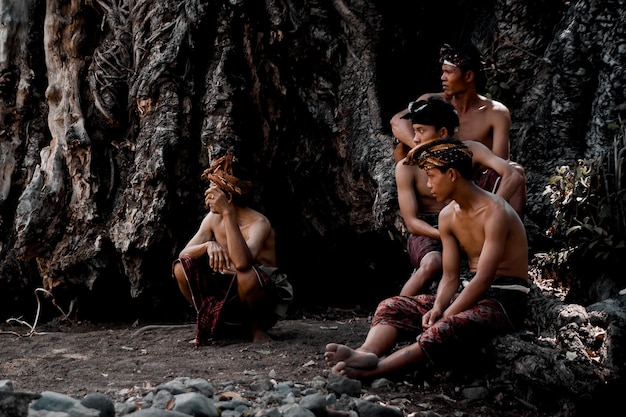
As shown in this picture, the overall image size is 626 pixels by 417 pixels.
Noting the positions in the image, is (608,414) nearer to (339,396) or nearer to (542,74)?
(339,396)

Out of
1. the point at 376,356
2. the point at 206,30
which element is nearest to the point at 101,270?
the point at 206,30

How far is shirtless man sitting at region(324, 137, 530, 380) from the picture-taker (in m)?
3.67

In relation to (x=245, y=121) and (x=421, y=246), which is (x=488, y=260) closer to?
(x=421, y=246)

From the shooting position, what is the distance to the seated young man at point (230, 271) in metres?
5.02

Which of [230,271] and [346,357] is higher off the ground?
[230,271]

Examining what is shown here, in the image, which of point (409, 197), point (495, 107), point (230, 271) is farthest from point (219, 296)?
point (495, 107)

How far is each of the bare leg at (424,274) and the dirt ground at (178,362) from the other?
2.23 ft

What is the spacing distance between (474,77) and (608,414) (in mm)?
2638

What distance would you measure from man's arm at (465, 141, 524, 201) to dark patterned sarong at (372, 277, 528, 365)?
718mm

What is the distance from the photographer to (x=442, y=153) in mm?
3807

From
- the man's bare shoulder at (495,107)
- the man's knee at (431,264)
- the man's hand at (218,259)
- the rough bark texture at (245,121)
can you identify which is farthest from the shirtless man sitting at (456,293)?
the rough bark texture at (245,121)

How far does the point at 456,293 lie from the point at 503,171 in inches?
35.7

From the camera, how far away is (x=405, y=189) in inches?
190

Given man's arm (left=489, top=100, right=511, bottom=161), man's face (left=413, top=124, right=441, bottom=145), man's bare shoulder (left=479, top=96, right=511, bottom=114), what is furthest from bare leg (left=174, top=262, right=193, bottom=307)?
man's bare shoulder (left=479, top=96, right=511, bottom=114)
